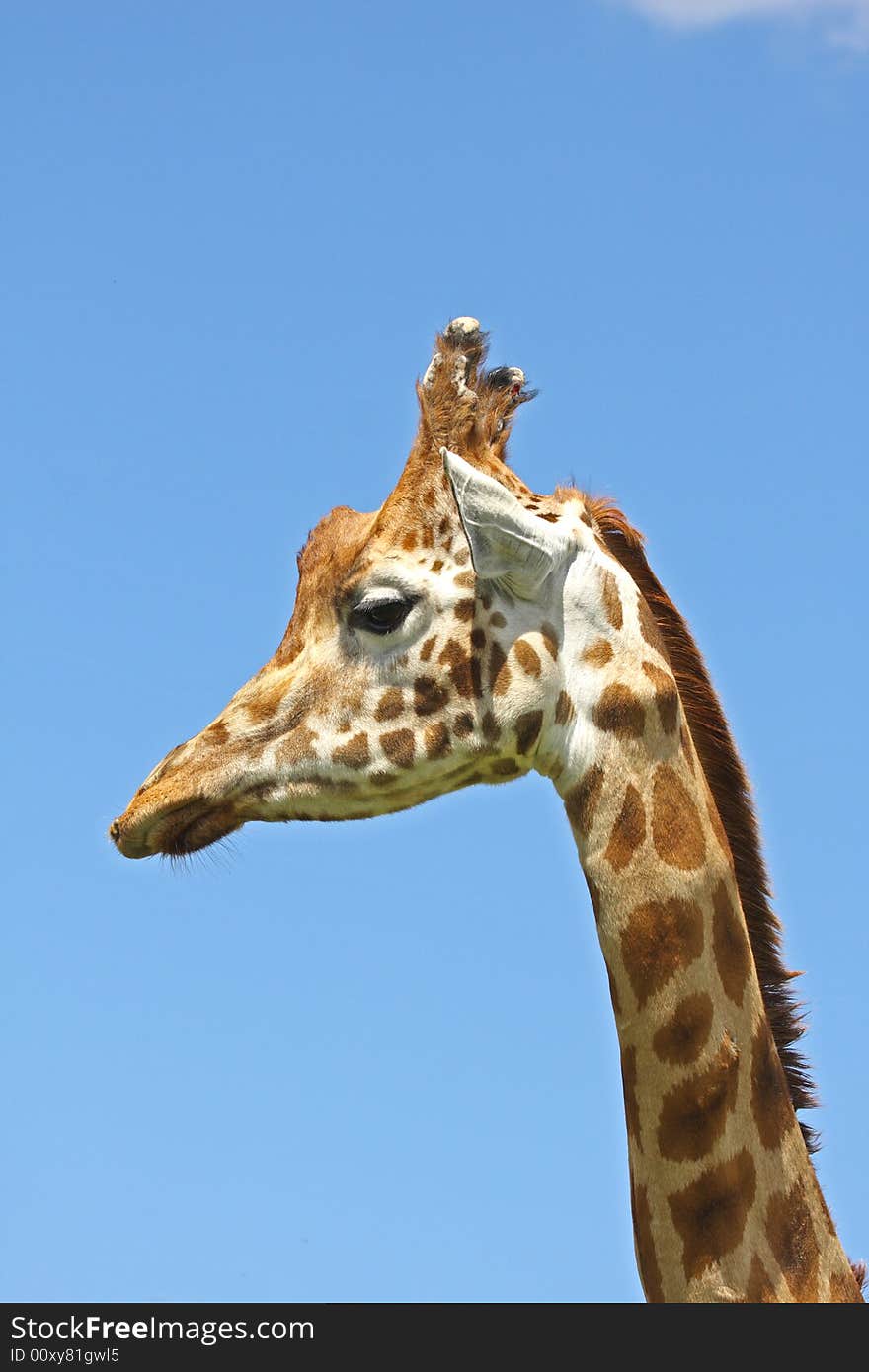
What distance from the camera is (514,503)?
6500 mm

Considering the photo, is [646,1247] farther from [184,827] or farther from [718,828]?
[184,827]

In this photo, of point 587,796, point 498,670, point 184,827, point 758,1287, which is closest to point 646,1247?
point 758,1287

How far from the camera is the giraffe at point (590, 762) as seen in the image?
5.87m

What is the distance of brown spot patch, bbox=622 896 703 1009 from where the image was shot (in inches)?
236

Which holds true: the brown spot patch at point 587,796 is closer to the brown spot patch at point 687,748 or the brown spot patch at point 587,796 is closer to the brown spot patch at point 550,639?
the brown spot patch at point 687,748

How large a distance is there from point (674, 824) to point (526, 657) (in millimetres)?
860

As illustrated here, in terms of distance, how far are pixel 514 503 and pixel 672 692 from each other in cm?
97

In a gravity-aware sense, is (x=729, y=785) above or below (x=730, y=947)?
above

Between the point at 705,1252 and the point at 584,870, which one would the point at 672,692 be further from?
the point at 705,1252

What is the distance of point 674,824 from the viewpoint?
616 centimetres

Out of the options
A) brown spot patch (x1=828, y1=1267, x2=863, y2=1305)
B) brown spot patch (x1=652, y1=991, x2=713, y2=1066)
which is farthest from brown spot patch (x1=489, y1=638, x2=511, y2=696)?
brown spot patch (x1=828, y1=1267, x2=863, y2=1305)

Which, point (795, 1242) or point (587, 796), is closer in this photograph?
point (795, 1242)

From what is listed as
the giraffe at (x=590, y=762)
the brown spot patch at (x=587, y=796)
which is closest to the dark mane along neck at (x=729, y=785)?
the giraffe at (x=590, y=762)
